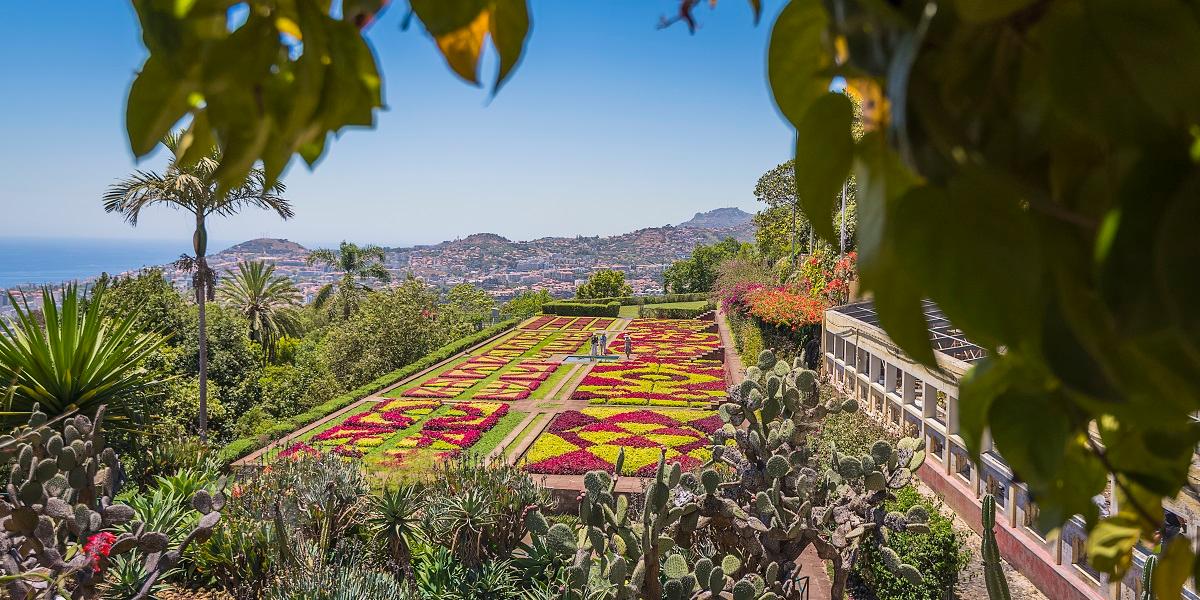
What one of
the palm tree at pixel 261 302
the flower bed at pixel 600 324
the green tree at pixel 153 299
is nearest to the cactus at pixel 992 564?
the green tree at pixel 153 299

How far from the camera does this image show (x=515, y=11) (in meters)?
0.37

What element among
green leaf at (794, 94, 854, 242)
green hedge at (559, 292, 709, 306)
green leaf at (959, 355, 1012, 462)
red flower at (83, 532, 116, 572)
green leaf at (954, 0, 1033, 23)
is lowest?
green hedge at (559, 292, 709, 306)

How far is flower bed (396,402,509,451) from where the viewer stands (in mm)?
12797

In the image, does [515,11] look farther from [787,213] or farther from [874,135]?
[787,213]

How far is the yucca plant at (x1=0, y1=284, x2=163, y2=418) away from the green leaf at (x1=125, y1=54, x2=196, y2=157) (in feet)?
24.6

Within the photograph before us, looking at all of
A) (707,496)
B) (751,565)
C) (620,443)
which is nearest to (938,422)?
(751,565)

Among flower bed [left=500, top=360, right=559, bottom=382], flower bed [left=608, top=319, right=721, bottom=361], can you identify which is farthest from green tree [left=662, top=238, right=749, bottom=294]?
flower bed [left=500, top=360, right=559, bottom=382]

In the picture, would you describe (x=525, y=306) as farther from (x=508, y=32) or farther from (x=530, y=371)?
(x=508, y=32)

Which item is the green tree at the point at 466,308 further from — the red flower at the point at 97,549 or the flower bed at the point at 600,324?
the red flower at the point at 97,549

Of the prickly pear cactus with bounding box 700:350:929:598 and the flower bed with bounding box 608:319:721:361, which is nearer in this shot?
the prickly pear cactus with bounding box 700:350:929:598

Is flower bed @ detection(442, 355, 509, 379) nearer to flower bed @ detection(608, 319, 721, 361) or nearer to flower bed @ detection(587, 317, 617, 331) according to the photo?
flower bed @ detection(608, 319, 721, 361)

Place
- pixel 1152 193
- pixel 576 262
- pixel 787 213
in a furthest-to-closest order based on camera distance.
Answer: pixel 576 262
pixel 787 213
pixel 1152 193

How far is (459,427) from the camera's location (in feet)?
45.9

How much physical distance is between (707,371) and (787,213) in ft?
56.5
